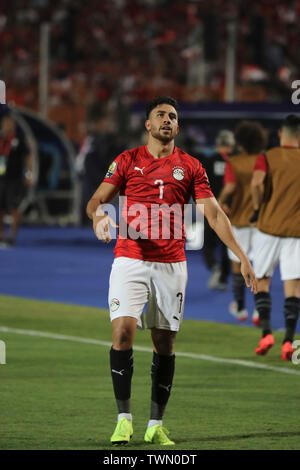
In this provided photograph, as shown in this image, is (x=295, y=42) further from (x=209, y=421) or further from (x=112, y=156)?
(x=209, y=421)

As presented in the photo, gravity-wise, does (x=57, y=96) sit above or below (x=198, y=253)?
above

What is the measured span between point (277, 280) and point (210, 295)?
2669 millimetres

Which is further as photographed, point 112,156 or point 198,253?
point 112,156

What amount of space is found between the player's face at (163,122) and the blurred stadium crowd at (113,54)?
29128 millimetres

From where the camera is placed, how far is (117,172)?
680 centimetres

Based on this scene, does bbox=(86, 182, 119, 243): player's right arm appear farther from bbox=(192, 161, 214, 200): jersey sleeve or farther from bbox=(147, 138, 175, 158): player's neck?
bbox=(192, 161, 214, 200): jersey sleeve

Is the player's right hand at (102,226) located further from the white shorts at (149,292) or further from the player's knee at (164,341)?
the player's knee at (164,341)

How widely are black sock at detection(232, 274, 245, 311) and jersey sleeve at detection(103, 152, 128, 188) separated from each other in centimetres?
599

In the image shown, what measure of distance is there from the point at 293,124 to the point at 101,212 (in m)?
4.15

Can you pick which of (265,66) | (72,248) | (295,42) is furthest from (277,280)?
(295,42)

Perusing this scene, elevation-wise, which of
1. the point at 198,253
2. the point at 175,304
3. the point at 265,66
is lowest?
the point at 198,253

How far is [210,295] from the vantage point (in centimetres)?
1541

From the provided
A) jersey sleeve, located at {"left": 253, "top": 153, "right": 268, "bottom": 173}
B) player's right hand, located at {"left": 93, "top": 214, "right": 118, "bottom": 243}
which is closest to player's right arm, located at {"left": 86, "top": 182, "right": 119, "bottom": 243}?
player's right hand, located at {"left": 93, "top": 214, "right": 118, "bottom": 243}

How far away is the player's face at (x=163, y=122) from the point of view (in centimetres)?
675
